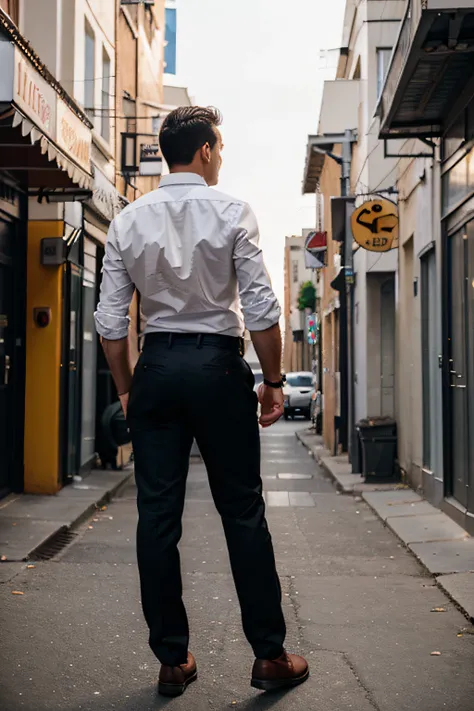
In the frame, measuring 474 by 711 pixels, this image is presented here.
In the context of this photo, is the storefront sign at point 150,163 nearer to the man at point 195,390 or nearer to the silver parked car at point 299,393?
the man at point 195,390

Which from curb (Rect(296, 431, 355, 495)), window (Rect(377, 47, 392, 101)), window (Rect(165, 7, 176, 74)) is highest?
window (Rect(165, 7, 176, 74))

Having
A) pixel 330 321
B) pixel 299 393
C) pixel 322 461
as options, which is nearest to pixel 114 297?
pixel 322 461

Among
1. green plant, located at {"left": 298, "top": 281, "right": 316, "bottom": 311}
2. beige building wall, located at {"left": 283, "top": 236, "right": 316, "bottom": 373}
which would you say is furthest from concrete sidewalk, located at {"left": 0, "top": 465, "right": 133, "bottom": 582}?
beige building wall, located at {"left": 283, "top": 236, "right": 316, "bottom": 373}

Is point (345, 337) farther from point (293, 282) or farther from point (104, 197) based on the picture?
point (293, 282)

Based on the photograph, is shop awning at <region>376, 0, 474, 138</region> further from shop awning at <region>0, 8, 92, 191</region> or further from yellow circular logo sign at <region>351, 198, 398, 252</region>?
yellow circular logo sign at <region>351, 198, 398, 252</region>

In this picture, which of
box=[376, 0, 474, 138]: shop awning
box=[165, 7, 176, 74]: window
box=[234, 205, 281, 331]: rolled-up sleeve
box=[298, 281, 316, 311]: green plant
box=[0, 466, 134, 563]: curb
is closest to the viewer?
box=[234, 205, 281, 331]: rolled-up sleeve

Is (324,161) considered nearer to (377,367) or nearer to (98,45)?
(377,367)

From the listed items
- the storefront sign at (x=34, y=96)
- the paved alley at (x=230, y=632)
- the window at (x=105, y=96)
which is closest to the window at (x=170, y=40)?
the window at (x=105, y=96)

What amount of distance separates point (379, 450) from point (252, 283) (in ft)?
31.7

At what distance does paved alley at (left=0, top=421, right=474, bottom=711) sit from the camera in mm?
3816

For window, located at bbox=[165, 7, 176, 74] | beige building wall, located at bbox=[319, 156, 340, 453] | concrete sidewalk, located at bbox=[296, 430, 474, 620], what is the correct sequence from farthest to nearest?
window, located at bbox=[165, 7, 176, 74] < beige building wall, located at bbox=[319, 156, 340, 453] < concrete sidewalk, located at bbox=[296, 430, 474, 620]

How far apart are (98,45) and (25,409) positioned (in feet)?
18.5

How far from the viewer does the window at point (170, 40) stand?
30139 millimetres

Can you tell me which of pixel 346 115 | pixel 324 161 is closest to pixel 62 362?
pixel 346 115
